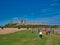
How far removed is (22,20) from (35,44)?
479 ft

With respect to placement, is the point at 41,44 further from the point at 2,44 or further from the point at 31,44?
the point at 2,44

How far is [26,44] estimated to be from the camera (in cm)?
2762

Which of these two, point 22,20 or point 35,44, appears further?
point 22,20

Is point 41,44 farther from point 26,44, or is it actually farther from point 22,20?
point 22,20

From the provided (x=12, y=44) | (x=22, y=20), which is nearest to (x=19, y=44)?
(x=12, y=44)

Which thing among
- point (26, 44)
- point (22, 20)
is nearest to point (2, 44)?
point (26, 44)

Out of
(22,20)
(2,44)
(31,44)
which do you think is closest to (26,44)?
(31,44)

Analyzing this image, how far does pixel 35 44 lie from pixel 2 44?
446 centimetres

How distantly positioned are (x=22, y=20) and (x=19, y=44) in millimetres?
146066

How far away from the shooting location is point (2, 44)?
26.9m

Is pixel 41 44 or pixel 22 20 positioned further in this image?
pixel 22 20

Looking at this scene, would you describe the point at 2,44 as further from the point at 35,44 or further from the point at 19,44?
the point at 35,44

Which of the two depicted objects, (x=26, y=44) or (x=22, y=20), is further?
(x=22, y=20)

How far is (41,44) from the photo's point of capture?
27.6m
